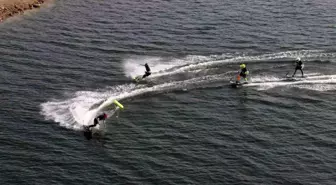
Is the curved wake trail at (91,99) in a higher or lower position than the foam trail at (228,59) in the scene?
lower

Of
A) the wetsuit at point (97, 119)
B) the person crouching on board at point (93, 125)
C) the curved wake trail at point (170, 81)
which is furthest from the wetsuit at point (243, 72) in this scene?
the wetsuit at point (97, 119)

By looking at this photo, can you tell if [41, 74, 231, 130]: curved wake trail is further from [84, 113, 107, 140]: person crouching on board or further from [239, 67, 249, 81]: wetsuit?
[239, 67, 249, 81]: wetsuit

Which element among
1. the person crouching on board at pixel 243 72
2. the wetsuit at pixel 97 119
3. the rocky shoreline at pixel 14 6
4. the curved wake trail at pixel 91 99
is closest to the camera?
the wetsuit at pixel 97 119

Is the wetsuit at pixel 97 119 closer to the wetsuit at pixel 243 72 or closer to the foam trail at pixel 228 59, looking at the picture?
the foam trail at pixel 228 59

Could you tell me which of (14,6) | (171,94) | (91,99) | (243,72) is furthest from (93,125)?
(14,6)

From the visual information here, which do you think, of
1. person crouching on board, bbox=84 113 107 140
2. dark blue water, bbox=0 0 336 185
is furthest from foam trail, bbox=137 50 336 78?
person crouching on board, bbox=84 113 107 140

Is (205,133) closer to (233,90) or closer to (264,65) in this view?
(233,90)

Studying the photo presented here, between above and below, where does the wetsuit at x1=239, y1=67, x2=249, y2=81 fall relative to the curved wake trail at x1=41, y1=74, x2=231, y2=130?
above
